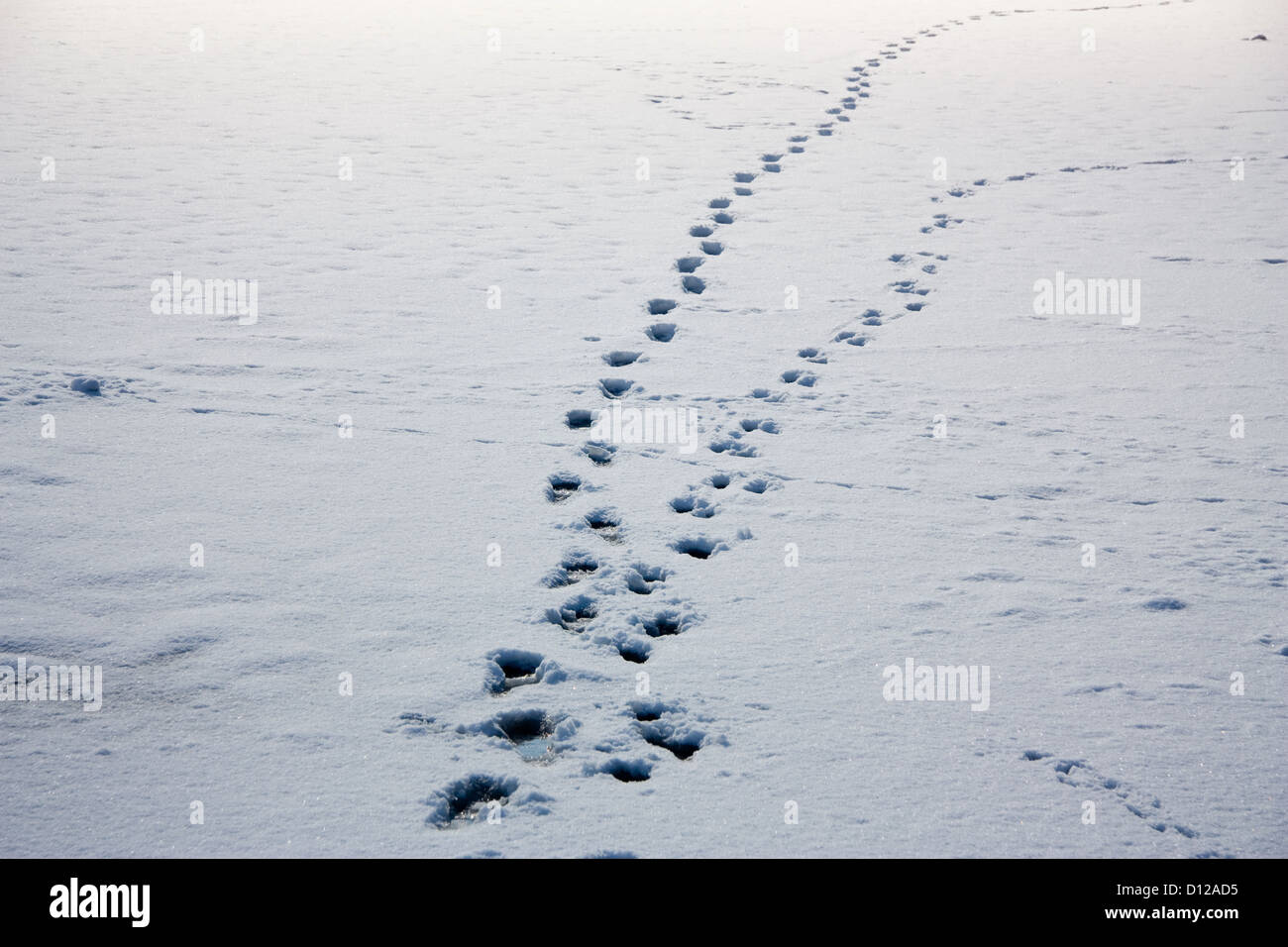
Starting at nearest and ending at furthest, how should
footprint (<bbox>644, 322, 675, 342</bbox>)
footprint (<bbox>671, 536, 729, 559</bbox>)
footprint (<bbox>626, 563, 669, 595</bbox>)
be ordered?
footprint (<bbox>626, 563, 669, 595</bbox>), footprint (<bbox>671, 536, 729, 559</bbox>), footprint (<bbox>644, 322, 675, 342</bbox>)

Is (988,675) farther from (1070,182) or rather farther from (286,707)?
(1070,182)

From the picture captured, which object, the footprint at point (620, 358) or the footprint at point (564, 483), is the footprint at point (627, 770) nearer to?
the footprint at point (564, 483)

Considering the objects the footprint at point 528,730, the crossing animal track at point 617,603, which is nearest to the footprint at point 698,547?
the crossing animal track at point 617,603

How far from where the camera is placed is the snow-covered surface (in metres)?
2.13

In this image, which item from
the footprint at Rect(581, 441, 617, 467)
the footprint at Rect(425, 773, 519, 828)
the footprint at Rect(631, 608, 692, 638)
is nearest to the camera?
the footprint at Rect(425, 773, 519, 828)

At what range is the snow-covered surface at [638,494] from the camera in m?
2.13

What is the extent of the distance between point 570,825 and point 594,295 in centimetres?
295

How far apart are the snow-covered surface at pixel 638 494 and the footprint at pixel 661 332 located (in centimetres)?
14

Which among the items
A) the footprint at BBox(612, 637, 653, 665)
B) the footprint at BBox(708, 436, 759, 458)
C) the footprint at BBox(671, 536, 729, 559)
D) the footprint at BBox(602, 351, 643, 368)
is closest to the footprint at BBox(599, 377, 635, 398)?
the footprint at BBox(602, 351, 643, 368)

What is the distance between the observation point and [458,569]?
2799mm

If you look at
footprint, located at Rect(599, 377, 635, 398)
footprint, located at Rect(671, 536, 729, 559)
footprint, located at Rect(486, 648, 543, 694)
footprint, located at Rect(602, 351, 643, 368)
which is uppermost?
footprint, located at Rect(602, 351, 643, 368)

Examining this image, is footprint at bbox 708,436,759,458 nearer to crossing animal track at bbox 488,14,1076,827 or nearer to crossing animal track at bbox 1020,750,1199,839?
crossing animal track at bbox 488,14,1076,827

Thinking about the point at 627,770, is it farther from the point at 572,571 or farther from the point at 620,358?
the point at 620,358

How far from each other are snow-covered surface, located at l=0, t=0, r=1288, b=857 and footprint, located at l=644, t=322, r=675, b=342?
0.14 meters
